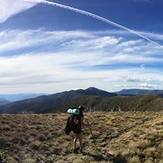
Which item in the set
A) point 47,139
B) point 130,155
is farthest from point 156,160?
point 47,139

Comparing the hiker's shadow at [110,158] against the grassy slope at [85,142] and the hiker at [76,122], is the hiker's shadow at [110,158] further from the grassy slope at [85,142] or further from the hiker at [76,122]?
the hiker at [76,122]

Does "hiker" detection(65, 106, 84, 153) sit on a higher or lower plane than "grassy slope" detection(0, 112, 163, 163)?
higher

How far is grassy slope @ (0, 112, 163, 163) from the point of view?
27359 millimetres

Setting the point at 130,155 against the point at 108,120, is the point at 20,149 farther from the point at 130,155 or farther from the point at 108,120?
the point at 108,120

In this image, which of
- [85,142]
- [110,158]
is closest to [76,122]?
[110,158]

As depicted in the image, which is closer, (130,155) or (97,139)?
(130,155)

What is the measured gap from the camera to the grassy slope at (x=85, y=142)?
27.4 meters

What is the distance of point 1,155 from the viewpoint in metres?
26.2

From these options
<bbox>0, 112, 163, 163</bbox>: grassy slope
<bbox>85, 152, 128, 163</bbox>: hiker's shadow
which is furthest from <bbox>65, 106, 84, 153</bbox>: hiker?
<bbox>85, 152, 128, 163</bbox>: hiker's shadow

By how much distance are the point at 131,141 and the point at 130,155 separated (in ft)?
10.1

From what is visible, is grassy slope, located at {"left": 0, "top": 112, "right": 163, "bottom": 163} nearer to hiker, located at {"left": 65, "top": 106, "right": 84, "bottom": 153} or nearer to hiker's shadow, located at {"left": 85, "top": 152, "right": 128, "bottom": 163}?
hiker's shadow, located at {"left": 85, "top": 152, "right": 128, "bottom": 163}

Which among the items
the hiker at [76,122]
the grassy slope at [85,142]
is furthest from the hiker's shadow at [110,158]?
the hiker at [76,122]

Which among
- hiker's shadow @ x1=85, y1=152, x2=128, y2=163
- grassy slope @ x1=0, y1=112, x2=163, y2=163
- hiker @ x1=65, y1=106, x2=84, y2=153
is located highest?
hiker @ x1=65, y1=106, x2=84, y2=153

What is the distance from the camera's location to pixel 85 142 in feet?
106
